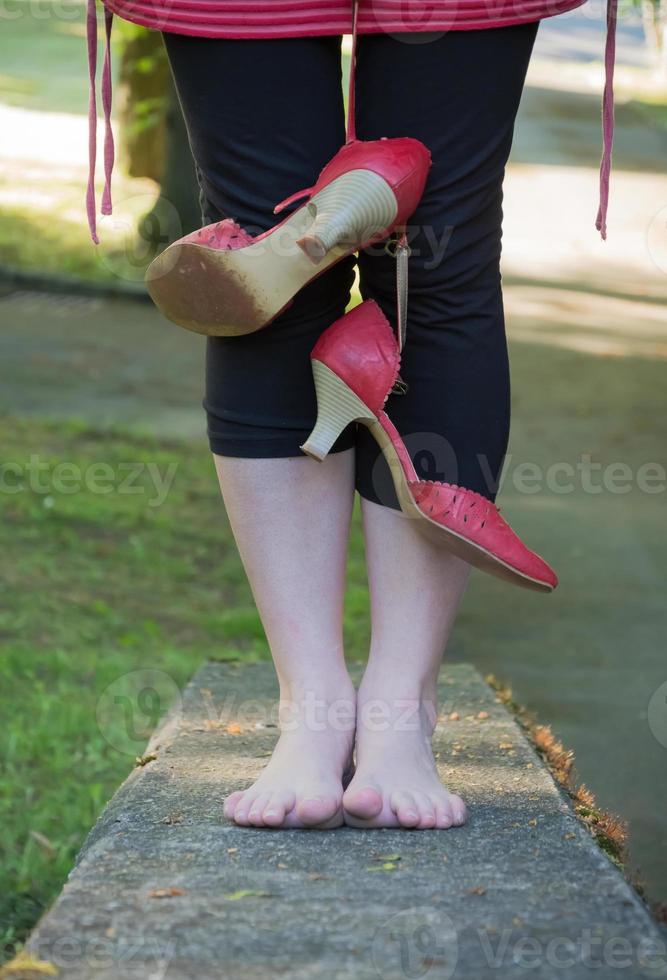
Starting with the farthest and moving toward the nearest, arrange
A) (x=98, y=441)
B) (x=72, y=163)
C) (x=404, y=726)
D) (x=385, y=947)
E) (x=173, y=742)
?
(x=72, y=163), (x=98, y=441), (x=173, y=742), (x=404, y=726), (x=385, y=947)

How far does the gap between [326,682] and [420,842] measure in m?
0.19

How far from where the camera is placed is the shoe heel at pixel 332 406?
129 centimetres

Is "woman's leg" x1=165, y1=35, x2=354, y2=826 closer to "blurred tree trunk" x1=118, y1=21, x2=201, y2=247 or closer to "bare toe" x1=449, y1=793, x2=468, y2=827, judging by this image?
"bare toe" x1=449, y1=793, x2=468, y2=827

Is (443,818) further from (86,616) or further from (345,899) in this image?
(86,616)

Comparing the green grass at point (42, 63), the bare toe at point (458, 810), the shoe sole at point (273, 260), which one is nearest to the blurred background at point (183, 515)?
the bare toe at point (458, 810)

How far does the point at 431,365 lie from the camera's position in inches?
52.2

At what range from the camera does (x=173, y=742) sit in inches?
65.7

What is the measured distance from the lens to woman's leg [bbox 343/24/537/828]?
1.28 metres

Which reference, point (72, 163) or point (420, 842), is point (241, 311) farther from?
point (72, 163)

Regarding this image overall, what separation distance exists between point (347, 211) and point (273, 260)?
0.08 m

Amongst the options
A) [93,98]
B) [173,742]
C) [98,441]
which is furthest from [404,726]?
Result: [98,441]

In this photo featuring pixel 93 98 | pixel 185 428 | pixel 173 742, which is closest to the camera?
pixel 93 98

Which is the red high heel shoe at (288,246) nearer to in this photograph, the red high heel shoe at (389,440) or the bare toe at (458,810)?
the red high heel shoe at (389,440)

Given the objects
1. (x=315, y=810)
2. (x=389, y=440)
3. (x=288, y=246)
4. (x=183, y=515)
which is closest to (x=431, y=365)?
(x=389, y=440)
